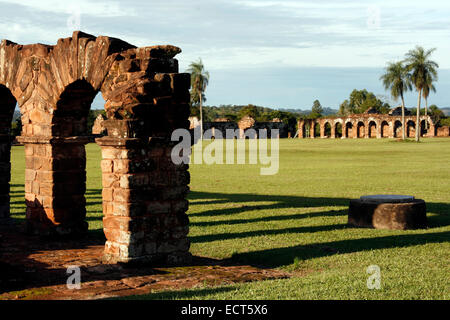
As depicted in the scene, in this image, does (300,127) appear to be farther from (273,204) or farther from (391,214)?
(391,214)

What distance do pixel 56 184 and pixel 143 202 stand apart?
2.62 metres

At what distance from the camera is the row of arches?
211 feet

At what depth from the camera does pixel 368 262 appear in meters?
7.16

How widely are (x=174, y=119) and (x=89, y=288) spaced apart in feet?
7.88

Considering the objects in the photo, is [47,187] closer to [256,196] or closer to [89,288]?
[89,288]

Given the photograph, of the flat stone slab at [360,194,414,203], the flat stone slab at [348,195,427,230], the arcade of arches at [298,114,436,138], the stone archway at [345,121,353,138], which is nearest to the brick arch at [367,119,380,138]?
the arcade of arches at [298,114,436,138]

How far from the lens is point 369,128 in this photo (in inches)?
2709

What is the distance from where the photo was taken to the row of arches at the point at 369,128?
211 ft

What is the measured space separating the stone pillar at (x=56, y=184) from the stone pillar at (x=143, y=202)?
2.10 m

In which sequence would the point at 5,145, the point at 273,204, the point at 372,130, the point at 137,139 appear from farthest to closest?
the point at 372,130
the point at 273,204
the point at 5,145
the point at 137,139

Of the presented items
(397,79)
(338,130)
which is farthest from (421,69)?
(338,130)

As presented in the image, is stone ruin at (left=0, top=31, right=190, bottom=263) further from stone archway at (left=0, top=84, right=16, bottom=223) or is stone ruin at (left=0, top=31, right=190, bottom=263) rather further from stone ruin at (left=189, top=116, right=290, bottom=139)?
stone ruin at (left=189, top=116, right=290, bottom=139)

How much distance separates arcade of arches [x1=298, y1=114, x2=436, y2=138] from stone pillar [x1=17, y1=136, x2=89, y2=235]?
56779 mm

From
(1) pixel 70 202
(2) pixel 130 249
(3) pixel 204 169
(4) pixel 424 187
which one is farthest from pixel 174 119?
(3) pixel 204 169
